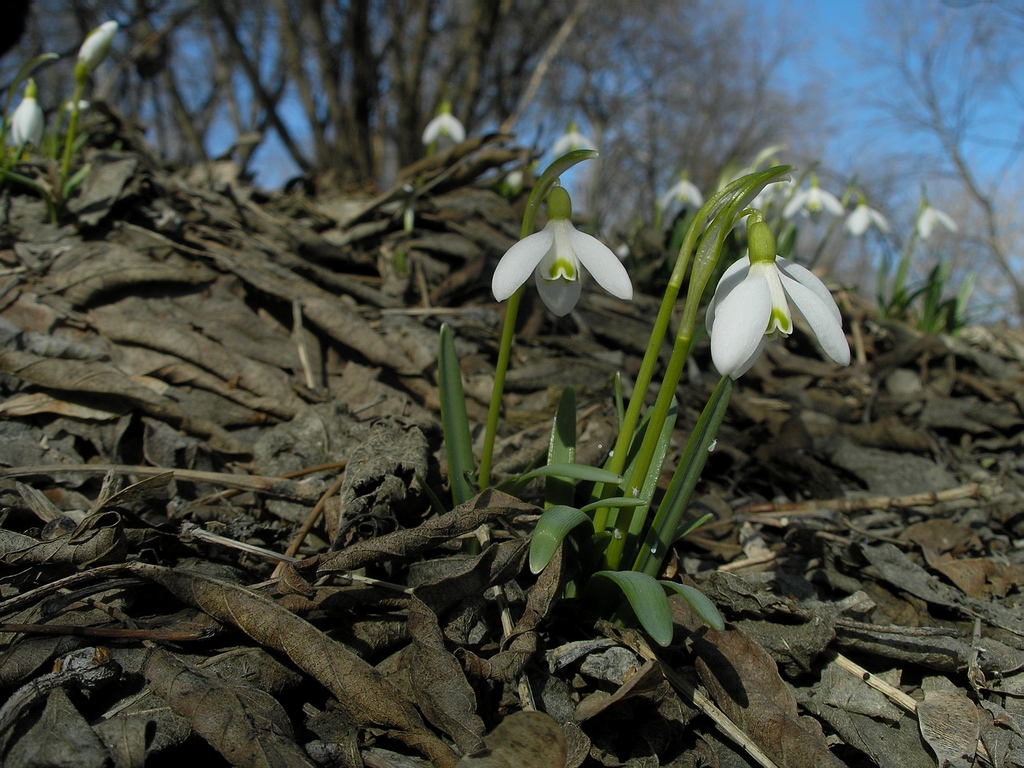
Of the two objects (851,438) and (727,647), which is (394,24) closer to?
(851,438)

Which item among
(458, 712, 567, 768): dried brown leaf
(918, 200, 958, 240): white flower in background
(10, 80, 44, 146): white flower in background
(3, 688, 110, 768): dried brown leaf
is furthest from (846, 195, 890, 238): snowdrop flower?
(3, 688, 110, 768): dried brown leaf

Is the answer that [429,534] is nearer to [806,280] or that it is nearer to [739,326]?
[739,326]

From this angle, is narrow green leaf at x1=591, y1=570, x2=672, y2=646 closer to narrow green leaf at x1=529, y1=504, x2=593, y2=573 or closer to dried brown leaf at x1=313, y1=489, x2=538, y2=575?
narrow green leaf at x1=529, y1=504, x2=593, y2=573

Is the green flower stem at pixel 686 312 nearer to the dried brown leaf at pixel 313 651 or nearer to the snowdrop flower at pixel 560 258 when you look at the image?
the snowdrop flower at pixel 560 258

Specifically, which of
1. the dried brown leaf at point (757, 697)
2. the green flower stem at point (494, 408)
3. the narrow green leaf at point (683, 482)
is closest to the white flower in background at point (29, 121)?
the green flower stem at point (494, 408)

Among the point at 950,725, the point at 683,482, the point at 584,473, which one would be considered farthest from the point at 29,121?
the point at 950,725

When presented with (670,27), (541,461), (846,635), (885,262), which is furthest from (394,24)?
(670,27)
